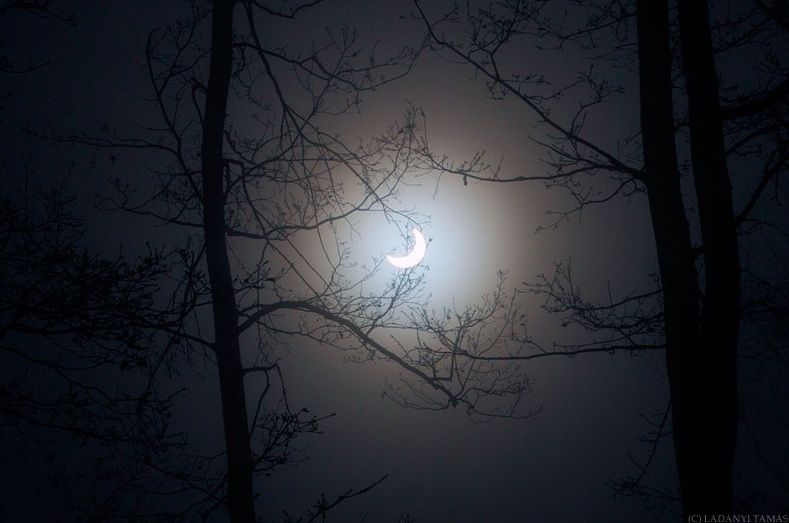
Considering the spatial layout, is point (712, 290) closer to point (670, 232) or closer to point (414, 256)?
Result: point (670, 232)

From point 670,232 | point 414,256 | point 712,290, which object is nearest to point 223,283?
point 414,256

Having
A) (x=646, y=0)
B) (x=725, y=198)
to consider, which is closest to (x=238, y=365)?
(x=725, y=198)

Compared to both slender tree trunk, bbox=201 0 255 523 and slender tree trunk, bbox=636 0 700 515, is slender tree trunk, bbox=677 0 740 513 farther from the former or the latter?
slender tree trunk, bbox=201 0 255 523

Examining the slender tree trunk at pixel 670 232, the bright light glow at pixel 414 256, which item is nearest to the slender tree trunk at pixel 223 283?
the bright light glow at pixel 414 256

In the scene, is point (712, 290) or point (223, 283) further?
point (223, 283)

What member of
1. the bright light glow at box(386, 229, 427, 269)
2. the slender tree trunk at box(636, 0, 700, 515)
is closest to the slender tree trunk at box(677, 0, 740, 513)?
the slender tree trunk at box(636, 0, 700, 515)
